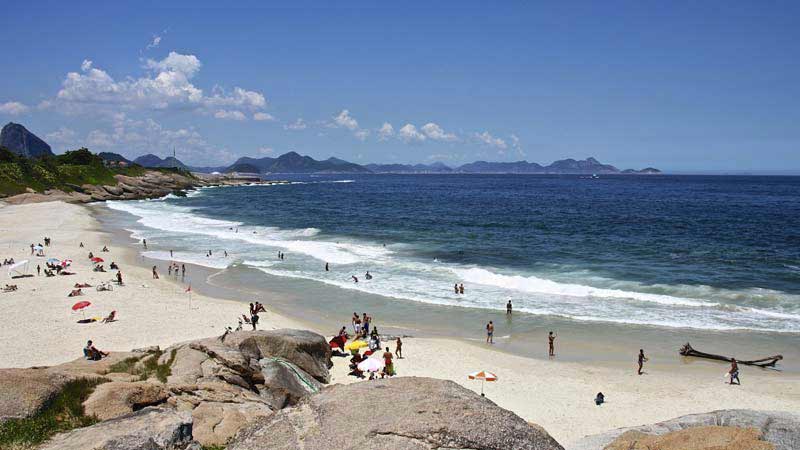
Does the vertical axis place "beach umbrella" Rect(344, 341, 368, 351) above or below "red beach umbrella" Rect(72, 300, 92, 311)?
below

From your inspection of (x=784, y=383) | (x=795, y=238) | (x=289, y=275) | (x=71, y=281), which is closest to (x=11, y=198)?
(x=71, y=281)

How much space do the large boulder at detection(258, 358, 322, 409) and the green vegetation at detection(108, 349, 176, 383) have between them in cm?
237

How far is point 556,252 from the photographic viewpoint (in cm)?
4634

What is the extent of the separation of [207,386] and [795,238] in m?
60.9

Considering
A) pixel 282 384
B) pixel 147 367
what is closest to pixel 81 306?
pixel 147 367

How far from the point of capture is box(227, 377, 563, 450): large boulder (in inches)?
197

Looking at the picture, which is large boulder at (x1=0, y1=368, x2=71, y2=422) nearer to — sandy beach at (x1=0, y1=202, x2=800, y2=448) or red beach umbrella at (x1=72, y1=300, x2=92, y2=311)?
sandy beach at (x1=0, y1=202, x2=800, y2=448)

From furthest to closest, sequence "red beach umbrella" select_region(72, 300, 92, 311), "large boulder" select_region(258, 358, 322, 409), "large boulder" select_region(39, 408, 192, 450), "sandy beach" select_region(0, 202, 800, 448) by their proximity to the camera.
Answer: "red beach umbrella" select_region(72, 300, 92, 311) < "sandy beach" select_region(0, 202, 800, 448) < "large boulder" select_region(258, 358, 322, 409) < "large boulder" select_region(39, 408, 192, 450)

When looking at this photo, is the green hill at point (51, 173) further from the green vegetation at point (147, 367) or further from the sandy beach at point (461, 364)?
the green vegetation at point (147, 367)

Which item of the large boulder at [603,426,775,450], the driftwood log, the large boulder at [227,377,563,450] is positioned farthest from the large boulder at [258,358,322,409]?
the driftwood log

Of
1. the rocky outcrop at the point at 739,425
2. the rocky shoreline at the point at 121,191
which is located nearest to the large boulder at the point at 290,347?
the rocky outcrop at the point at 739,425

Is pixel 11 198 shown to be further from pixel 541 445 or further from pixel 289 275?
pixel 541 445

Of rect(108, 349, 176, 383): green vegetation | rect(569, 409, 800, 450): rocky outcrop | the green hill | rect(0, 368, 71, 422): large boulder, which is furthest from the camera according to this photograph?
the green hill

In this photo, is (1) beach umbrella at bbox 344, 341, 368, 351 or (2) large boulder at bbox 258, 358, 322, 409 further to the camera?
(1) beach umbrella at bbox 344, 341, 368, 351
